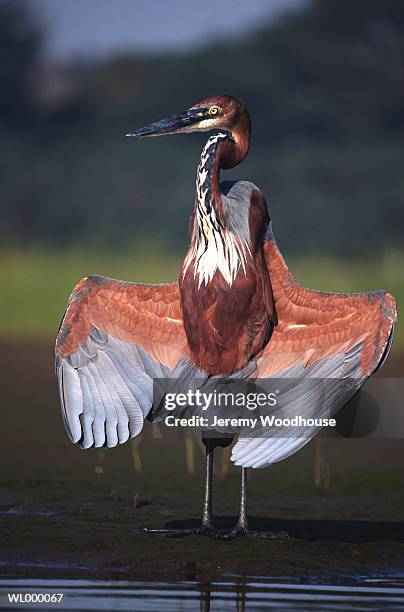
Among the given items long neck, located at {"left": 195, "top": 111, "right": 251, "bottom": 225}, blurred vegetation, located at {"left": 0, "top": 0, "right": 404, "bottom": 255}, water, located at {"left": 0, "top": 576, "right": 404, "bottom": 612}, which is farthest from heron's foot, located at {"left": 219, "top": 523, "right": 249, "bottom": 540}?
blurred vegetation, located at {"left": 0, "top": 0, "right": 404, "bottom": 255}

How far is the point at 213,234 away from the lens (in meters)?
8.02

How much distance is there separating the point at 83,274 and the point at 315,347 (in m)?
13.1

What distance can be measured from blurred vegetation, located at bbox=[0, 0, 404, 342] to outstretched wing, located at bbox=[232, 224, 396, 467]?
45.7ft

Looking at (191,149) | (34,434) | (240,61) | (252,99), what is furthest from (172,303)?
(240,61)

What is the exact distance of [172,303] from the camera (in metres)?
8.19

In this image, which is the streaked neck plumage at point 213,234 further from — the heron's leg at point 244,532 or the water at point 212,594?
the water at point 212,594

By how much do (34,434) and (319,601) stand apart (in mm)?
4987

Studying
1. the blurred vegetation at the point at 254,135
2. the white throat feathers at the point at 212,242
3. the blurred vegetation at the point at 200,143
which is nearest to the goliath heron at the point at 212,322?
the white throat feathers at the point at 212,242

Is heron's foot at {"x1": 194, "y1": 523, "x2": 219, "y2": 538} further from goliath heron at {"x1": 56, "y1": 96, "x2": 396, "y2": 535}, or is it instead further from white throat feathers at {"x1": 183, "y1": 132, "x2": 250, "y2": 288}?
white throat feathers at {"x1": 183, "y1": 132, "x2": 250, "y2": 288}

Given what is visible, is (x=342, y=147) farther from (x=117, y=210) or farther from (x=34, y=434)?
(x=34, y=434)

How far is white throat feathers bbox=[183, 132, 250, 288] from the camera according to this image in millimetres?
7961

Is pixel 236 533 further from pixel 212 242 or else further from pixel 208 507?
pixel 212 242

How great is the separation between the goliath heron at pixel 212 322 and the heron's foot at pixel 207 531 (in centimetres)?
1

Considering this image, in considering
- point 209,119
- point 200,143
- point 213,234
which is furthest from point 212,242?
point 200,143
